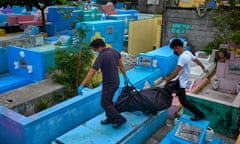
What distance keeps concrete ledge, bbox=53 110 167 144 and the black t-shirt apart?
2.74 ft

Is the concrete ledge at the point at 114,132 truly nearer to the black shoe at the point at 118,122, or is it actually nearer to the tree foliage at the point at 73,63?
the black shoe at the point at 118,122

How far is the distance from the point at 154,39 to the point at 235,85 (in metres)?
6.84

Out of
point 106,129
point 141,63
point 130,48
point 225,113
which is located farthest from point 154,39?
point 106,129

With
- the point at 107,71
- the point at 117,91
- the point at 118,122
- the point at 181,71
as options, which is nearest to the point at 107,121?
the point at 118,122

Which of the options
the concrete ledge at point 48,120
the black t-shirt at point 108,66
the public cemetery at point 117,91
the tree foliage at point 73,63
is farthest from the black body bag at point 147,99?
the tree foliage at point 73,63

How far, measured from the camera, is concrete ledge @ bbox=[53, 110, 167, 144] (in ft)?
13.6

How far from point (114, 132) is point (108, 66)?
1183 mm

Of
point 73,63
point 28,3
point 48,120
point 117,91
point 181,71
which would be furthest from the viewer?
point 28,3

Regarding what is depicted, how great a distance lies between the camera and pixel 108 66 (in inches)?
163

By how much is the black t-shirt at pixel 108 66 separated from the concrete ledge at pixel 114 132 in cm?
83

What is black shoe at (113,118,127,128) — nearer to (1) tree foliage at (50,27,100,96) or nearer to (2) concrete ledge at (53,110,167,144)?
(2) concrete ledge at (53,110,167,144)

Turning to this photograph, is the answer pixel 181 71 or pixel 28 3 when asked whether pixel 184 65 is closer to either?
pixel 181 71

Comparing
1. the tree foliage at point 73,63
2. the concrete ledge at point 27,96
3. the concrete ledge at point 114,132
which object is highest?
the tree foliage at point 73,63

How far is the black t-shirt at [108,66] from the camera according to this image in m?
4.10
